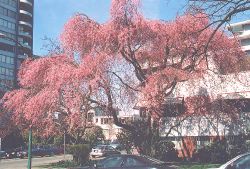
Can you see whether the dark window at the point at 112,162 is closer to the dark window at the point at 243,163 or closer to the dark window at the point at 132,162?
the dark window at the point at 132,162

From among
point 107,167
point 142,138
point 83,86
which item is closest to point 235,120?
point 142,138

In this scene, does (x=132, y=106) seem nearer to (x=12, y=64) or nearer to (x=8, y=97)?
(x=8, y=97)

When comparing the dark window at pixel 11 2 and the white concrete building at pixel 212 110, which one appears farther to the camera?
the dark window at pixel 11 2

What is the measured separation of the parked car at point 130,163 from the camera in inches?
671

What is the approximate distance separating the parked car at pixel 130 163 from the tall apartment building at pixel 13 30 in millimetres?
73003

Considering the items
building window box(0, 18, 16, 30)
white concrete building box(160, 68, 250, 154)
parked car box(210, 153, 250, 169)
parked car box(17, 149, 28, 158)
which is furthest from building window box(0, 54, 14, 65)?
parked car box(210, 153, 250, 169)

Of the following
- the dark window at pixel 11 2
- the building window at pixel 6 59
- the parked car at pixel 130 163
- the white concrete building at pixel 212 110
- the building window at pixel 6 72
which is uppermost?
the dark window at pixel 11 2

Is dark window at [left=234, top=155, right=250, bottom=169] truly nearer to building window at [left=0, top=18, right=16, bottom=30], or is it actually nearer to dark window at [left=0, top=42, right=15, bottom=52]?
building window at [left=0, top=18, right=16, bottom=30]

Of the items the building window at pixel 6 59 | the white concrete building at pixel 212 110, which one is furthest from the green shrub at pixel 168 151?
the building window at pixel 6 59

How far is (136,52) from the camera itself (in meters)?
28.3

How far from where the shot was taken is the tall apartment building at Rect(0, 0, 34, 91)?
294 ft

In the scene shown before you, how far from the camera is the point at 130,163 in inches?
685

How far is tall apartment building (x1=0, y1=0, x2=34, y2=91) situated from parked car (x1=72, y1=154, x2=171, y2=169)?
240 ft

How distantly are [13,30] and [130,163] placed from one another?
79.0 metres
